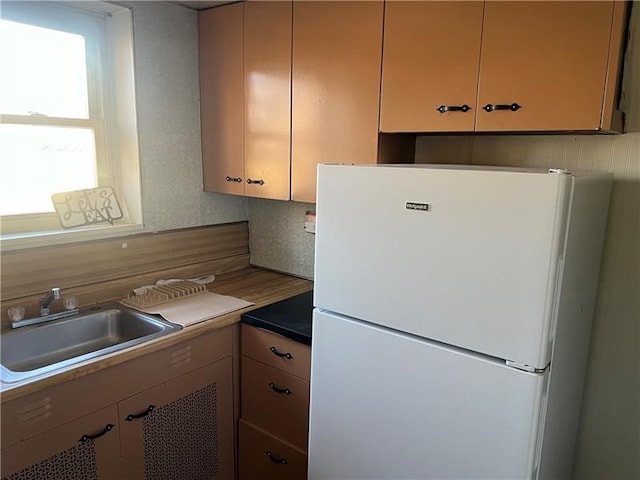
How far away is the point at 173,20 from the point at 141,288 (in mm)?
1210

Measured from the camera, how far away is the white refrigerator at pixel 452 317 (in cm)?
110

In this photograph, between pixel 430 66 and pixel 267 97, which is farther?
pixel 267 97

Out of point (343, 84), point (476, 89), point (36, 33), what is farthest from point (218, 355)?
point (36, 33)

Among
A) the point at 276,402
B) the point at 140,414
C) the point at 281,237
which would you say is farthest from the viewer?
the point at 281,237

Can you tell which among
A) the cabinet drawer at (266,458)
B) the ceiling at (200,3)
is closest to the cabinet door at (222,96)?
the ceiling at (200,3)

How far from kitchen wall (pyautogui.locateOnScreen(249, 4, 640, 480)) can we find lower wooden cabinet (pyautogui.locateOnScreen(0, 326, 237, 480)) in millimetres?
1316

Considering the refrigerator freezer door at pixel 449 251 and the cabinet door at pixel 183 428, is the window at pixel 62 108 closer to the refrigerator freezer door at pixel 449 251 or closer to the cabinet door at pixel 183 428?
the cabinet door at pixel 183 428

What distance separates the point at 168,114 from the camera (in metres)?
2.14

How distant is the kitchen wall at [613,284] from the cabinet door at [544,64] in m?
0.20

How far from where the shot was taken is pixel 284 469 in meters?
1.88

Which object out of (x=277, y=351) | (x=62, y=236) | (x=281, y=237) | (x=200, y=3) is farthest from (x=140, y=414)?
(x=200, y=3)

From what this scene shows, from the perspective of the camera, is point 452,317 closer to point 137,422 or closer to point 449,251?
point 449,251

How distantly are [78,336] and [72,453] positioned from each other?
515 millimetres

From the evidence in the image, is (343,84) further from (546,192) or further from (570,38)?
(546,192)
